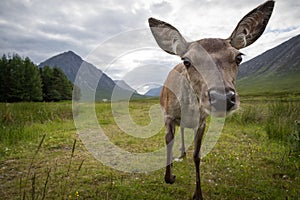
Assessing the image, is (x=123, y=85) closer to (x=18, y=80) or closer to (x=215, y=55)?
(x=215, y=55)

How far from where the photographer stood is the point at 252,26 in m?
4.12

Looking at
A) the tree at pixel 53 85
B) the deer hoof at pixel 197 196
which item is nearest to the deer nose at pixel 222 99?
the deer hoof at pixel 197 196

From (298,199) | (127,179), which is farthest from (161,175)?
(298,199)

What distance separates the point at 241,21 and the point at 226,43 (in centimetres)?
64

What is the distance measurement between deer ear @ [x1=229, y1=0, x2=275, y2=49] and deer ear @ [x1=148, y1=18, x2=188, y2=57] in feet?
3.09

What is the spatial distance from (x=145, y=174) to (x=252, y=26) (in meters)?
3.99

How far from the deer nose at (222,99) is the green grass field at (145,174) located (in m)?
1.36

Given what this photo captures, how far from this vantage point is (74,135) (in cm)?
886

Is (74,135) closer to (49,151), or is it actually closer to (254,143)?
(49,151)

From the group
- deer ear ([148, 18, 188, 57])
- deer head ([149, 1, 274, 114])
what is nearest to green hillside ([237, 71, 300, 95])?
deer head ([149, 1, 274, 114])

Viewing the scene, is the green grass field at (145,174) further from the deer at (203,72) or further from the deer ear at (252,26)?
the deer ear at (252,26)

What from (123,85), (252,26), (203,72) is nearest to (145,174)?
(123,85)

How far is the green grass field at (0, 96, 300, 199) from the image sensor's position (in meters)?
4.03

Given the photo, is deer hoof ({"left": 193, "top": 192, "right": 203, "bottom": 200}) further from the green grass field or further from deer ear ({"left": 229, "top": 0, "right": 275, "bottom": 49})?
deer ear ({"left": 229, "top": 0, "right": 275, "bottom": 49})
